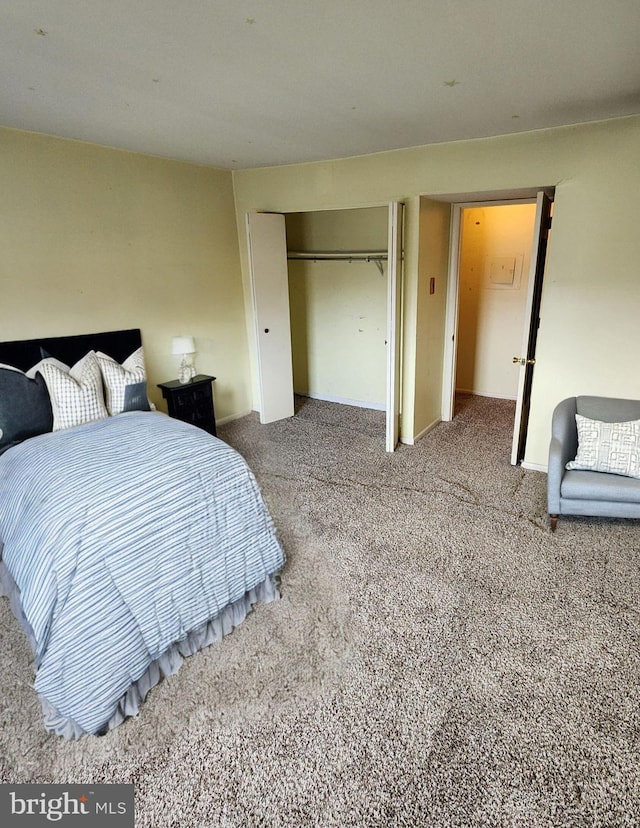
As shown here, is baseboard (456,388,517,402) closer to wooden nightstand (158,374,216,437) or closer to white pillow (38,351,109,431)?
wooden nightstand (158,374,216,437)

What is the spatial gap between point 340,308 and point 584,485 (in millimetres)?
3382

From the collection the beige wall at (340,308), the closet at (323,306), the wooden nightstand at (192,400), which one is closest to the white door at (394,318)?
the closet at (323,306)

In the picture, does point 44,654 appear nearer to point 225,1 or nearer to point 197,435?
point 197,435

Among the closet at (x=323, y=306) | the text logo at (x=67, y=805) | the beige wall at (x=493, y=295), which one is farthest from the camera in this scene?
the beige wall at (x=493, y=295)

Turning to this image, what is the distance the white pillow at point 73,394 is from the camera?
123 inches

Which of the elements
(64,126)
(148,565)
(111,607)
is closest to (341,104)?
(64,126)

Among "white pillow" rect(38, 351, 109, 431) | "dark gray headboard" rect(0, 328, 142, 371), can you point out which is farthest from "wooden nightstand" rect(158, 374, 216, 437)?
"white pillow" rect(38, 351, 109, 431)

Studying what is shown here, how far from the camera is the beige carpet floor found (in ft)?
5.09

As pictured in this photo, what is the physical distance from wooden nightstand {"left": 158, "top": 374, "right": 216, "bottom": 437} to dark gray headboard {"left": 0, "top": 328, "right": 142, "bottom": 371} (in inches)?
18.9

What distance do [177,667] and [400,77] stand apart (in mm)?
2917

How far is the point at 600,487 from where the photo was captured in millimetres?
2793

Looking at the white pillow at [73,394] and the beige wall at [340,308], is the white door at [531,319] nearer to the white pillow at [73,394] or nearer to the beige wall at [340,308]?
the beige wall at [340,308]

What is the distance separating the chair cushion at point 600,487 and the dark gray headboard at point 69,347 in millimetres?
3470

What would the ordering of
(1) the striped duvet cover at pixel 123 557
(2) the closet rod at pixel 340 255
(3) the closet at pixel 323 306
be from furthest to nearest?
(2) the closet rod at pixel 340 255
(3) the closet at pixel 323 306
(1) the striped duvet cover at pixel 123 557
